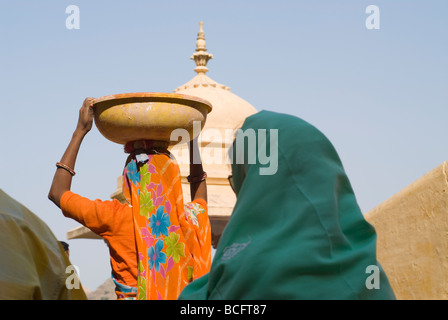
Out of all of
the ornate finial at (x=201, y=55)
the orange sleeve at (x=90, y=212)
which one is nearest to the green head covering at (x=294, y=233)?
the orange sleeve at (x=90, y=212)

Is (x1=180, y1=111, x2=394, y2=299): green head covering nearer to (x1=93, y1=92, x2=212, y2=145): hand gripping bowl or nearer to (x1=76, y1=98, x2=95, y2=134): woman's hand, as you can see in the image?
(x1=93, y1=92, x2=212, y2=145): hand gripping bowl

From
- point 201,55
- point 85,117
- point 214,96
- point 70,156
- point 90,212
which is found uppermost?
point 201,55

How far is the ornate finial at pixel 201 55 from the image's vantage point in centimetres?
1184

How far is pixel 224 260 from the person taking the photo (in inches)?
111

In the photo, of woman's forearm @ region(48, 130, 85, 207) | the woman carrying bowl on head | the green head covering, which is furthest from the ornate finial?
the green head covering

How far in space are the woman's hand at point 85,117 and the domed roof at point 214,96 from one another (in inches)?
216

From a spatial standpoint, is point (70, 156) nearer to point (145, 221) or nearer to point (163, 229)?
point (145, 221)

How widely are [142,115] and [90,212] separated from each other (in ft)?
2.25

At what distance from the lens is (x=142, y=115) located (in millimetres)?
5027

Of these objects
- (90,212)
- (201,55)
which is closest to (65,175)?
(90,212)

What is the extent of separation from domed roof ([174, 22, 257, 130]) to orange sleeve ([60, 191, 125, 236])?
5755 millimetres

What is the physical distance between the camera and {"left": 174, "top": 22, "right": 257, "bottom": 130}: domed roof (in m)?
11.0

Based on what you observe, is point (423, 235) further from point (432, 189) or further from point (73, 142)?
point (73, 142)

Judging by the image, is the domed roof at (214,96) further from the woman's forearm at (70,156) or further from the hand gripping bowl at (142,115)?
the woman's forearm at (70,156)
